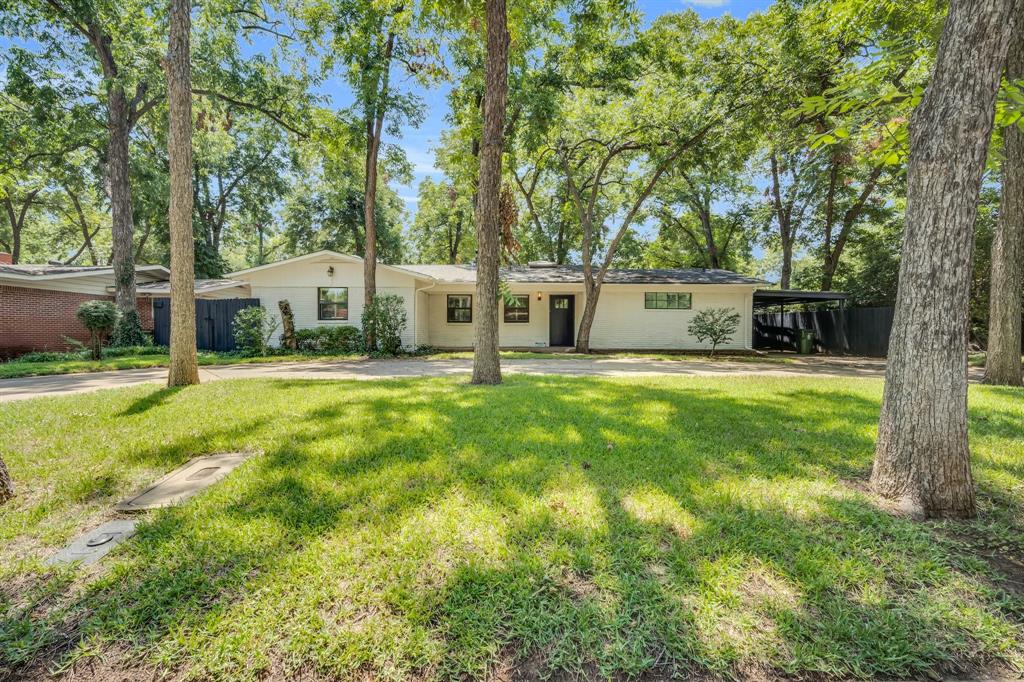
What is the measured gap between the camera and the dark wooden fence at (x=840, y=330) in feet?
47.9

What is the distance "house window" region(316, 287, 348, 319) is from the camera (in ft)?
49.1

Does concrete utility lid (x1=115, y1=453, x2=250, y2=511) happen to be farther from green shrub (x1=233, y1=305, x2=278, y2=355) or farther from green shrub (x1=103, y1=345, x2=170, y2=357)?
green shrub (x1=103, y1=345, x2=170, y2=357)

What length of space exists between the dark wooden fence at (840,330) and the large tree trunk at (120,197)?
23.6m

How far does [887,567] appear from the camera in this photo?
2.03 meters

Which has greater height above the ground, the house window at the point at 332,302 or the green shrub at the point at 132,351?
the house window at the point at 332,302

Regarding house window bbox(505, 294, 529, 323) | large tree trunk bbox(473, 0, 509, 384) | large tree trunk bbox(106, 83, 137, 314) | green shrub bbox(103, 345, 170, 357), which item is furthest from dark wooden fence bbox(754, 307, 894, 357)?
large tree trunk bbox(106, 83, 137, 314)

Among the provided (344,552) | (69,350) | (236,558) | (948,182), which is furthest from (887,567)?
(69,350)

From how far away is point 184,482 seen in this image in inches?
117

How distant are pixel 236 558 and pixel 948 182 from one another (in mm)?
4564

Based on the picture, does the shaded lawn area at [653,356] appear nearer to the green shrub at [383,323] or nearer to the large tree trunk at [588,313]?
the large tree trunk at [588,313]

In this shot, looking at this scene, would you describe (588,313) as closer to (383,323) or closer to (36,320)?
(383,323)

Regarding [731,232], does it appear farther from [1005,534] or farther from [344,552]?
[344,552]

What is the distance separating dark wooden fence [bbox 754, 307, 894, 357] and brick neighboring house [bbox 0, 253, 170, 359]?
2540 cm

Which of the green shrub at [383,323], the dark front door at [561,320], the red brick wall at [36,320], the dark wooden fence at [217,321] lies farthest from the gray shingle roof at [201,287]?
the dark front door at [561,320]
